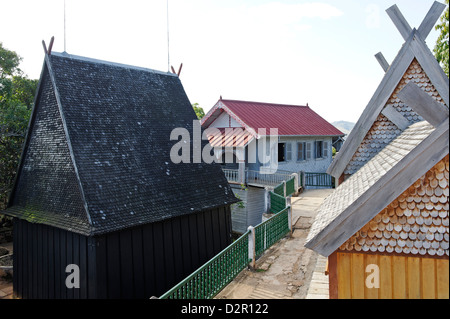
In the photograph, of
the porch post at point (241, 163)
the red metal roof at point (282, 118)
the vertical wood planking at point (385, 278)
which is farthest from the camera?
the red metal roof at point (282, 118)

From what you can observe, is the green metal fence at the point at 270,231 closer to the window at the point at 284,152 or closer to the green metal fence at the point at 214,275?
the green metal fence at the point at 214,275

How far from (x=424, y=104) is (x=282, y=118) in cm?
2273

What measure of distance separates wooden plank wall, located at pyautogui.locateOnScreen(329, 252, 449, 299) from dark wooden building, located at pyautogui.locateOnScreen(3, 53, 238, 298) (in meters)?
6.45

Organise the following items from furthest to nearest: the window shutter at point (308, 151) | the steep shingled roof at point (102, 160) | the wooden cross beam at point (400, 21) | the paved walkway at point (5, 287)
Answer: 1. the window shutter at point (308, 151)
2. the paved walkway at point (5, 287)
3. the steep shingled roof at point (102, 160)
4. the wooden cross beam at point (400, 21)

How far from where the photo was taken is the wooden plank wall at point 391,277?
16.0 ft

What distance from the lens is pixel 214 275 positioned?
9.23 metres

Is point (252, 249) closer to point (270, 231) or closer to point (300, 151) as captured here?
point (270, 231)

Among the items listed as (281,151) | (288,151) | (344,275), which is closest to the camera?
(344,275)

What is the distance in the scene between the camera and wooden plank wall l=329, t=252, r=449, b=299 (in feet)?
16.0

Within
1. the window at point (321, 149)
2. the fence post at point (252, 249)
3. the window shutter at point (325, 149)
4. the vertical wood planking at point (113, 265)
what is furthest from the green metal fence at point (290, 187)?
the vertical wood planking at point (113, 265)

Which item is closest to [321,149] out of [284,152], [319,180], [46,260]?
[319,180]

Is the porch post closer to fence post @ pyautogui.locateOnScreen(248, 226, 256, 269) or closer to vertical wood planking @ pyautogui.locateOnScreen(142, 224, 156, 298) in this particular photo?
fence post @ pyautogui.locateOnScreen(248, 226, 256, 269)

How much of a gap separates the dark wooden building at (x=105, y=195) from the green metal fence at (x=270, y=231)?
6.51ft
